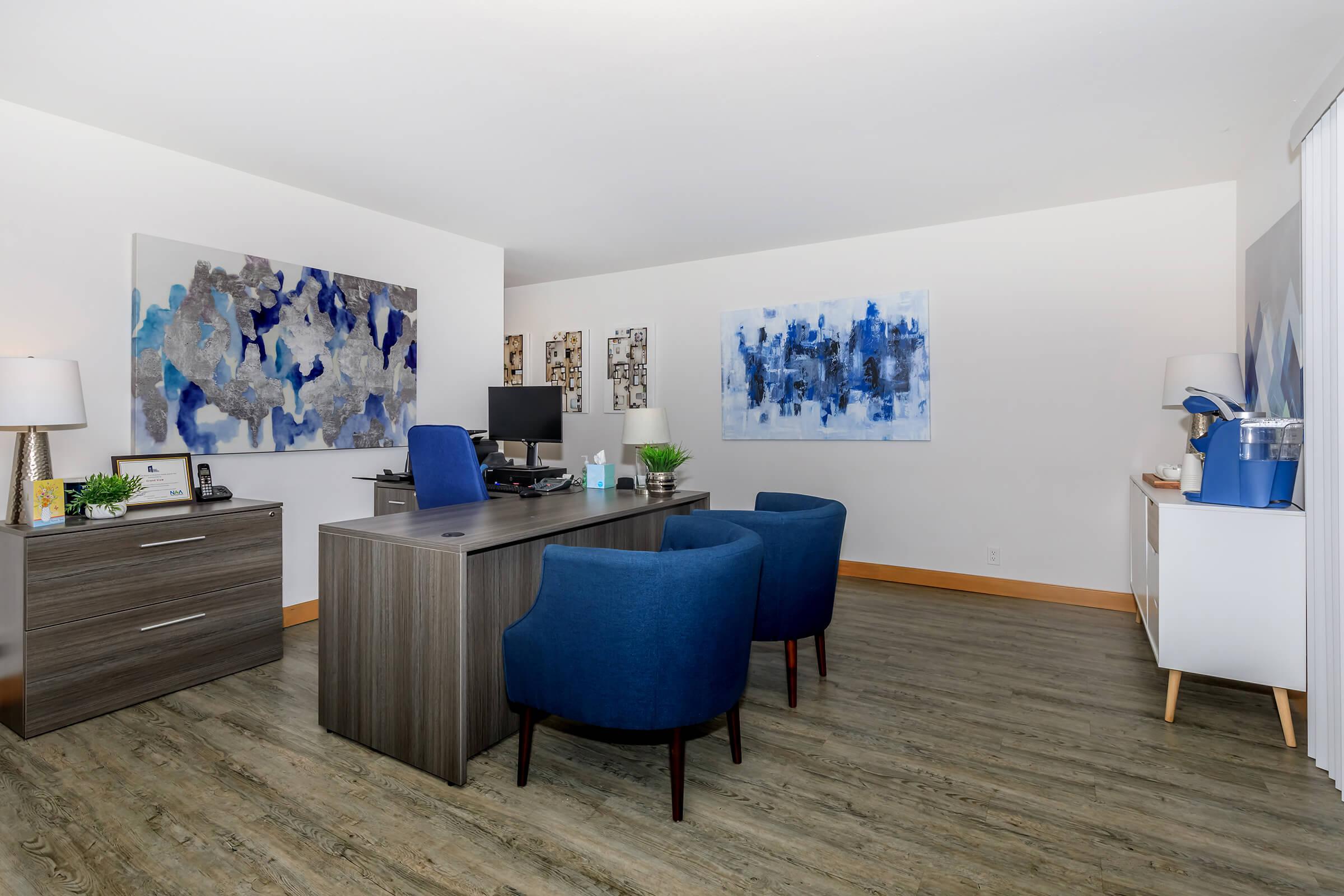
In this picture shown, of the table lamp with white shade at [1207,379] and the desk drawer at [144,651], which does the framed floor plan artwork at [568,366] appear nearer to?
the desk drawer at [144,651]

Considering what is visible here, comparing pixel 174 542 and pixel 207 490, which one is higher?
pixel 207 490

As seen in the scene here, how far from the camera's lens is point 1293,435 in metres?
2.58

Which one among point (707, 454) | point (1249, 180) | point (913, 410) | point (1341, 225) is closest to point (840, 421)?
point (913, 410)

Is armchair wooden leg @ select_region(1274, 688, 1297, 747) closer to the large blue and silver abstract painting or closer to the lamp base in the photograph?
the large blue and silver abstract painting

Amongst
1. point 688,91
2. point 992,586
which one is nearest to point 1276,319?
point 992,586

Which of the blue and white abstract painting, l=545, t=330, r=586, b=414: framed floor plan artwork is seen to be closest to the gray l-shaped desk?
the blue and white abstract painting

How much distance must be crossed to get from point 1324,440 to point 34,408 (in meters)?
4.75

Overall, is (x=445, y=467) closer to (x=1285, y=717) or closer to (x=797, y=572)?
(x=797, y=572)

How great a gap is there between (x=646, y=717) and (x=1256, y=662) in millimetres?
2369

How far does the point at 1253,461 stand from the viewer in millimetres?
2557

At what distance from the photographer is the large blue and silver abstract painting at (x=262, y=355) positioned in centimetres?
335

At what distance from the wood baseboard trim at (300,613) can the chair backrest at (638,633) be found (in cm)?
258

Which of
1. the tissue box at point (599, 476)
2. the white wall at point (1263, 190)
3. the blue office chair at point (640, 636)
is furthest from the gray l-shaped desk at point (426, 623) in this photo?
the white wall at point (1263, 190)

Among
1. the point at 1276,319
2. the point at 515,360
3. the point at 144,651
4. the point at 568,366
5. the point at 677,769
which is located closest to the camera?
the point at 677,769
